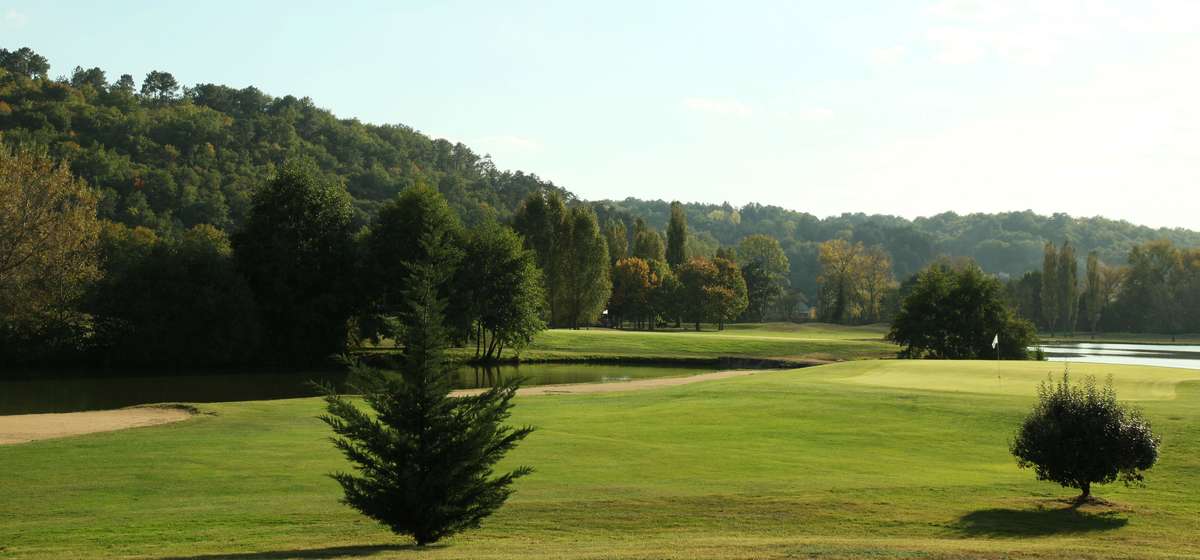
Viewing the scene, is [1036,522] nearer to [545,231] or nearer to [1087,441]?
[1087,441]

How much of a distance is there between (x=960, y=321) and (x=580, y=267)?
125 feet

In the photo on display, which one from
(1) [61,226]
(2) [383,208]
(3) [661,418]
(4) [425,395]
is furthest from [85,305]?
(4) [425,395]

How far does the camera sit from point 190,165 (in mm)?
136000

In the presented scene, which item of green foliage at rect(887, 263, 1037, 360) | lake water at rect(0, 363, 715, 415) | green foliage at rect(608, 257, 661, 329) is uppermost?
green foliage at rect(608, 257, 661, 329)

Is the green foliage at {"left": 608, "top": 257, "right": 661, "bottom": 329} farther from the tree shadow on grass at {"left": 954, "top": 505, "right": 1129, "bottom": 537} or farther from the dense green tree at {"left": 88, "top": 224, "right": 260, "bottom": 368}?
the tree shadow on grass at {"left": 954, "top": 505, "right": 1129, "bottom": 537}

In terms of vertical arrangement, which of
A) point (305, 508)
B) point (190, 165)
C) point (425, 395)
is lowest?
point (305, 508)

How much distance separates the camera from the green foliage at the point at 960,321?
69.9 m

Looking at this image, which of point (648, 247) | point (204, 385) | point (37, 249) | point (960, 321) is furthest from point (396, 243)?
point (648, 247)

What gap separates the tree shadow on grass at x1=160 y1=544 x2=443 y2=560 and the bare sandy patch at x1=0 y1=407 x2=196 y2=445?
16.3 meters

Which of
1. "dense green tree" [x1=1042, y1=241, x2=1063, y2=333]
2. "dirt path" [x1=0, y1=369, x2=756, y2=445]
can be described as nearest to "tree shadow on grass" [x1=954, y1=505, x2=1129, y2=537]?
"dirt path" [x1=0, y1=369, x2=756, y2=445]

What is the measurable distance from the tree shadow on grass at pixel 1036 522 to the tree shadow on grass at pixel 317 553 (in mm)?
8919

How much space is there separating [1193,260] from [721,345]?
10039cm

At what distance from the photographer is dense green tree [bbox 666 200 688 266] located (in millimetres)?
131375

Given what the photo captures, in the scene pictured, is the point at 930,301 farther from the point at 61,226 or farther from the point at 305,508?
the point at 305,508
